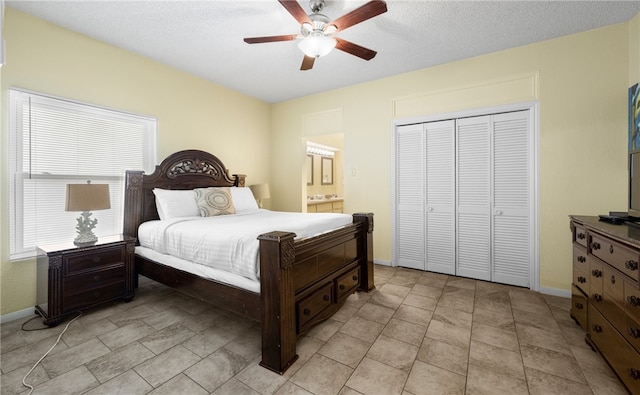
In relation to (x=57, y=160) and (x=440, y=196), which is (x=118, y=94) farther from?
(x=440, y=196)

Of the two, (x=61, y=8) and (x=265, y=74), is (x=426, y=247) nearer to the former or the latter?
(x=265, y=74)

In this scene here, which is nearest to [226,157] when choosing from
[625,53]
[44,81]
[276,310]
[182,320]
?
[44,81]

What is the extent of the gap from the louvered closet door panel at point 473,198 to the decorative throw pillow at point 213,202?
3.00 m

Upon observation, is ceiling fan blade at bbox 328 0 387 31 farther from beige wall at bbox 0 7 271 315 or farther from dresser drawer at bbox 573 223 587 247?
beige wall at bbox 0 7 271 315

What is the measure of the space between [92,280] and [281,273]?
6.82 feet

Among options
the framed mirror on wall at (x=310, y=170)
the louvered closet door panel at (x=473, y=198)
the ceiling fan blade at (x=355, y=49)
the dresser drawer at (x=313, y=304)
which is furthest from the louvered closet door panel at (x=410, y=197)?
the framed mirror on wall at (x=310, y=170)

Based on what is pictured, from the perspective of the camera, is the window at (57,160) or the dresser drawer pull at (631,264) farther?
the window at (57,160)

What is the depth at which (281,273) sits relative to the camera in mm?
1776

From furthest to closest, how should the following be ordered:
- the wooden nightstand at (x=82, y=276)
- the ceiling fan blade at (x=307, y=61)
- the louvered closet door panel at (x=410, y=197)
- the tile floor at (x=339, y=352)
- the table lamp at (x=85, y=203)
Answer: the louvered closet door panel at (x=410, y=197)
the ceiling fan blade at (x=307, y=61)
the table lamp at (x=85, y=203)
the wooden nightstand at (x=82, y=276)
the tile floor at (x=339, y=352)

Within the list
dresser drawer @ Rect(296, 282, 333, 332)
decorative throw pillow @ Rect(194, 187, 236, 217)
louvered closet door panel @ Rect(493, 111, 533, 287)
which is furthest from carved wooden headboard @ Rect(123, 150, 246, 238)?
louvered closet door panel @ Rect(493, 111, 533, 287)

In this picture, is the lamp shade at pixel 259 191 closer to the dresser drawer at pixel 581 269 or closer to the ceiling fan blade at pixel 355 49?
the ceiling fan blade at pixel 355 49

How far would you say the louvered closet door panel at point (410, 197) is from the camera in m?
3.83

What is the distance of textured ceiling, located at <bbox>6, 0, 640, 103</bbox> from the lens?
242 centimetres

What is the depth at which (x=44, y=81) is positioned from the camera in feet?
8.59
